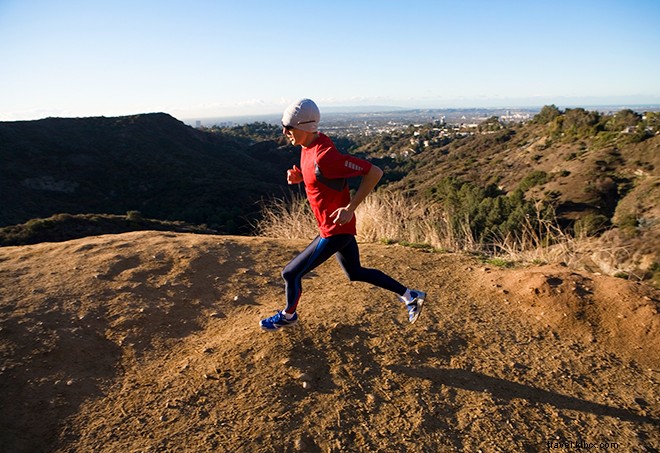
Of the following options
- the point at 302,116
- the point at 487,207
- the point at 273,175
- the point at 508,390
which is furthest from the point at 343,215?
the point at 273,175

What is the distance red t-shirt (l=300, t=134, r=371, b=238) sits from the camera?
2572 mm

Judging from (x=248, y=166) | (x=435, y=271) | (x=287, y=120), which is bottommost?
(x=248, y=166)

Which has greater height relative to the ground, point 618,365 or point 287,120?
point 287,120

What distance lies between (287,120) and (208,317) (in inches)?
75.0

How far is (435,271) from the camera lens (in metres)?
4.64

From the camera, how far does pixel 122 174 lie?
35.2m

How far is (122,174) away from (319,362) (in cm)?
3729

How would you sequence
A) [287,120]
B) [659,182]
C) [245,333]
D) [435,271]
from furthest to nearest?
[659,182]
[435,271]
[245,333]
[287,120]

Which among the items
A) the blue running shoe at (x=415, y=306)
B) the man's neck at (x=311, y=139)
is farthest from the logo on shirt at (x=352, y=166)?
the blue running shoe at (x=415, y=306)

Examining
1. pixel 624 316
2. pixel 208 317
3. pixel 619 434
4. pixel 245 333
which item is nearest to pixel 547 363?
pixel 619 434

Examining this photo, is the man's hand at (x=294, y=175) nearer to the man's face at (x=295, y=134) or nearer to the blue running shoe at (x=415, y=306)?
the man's face at (x=295, y=134)

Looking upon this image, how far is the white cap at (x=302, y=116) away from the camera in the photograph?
267cm

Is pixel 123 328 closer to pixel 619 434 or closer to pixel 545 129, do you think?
pixel 619 434

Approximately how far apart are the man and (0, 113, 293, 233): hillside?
63.1 ft
